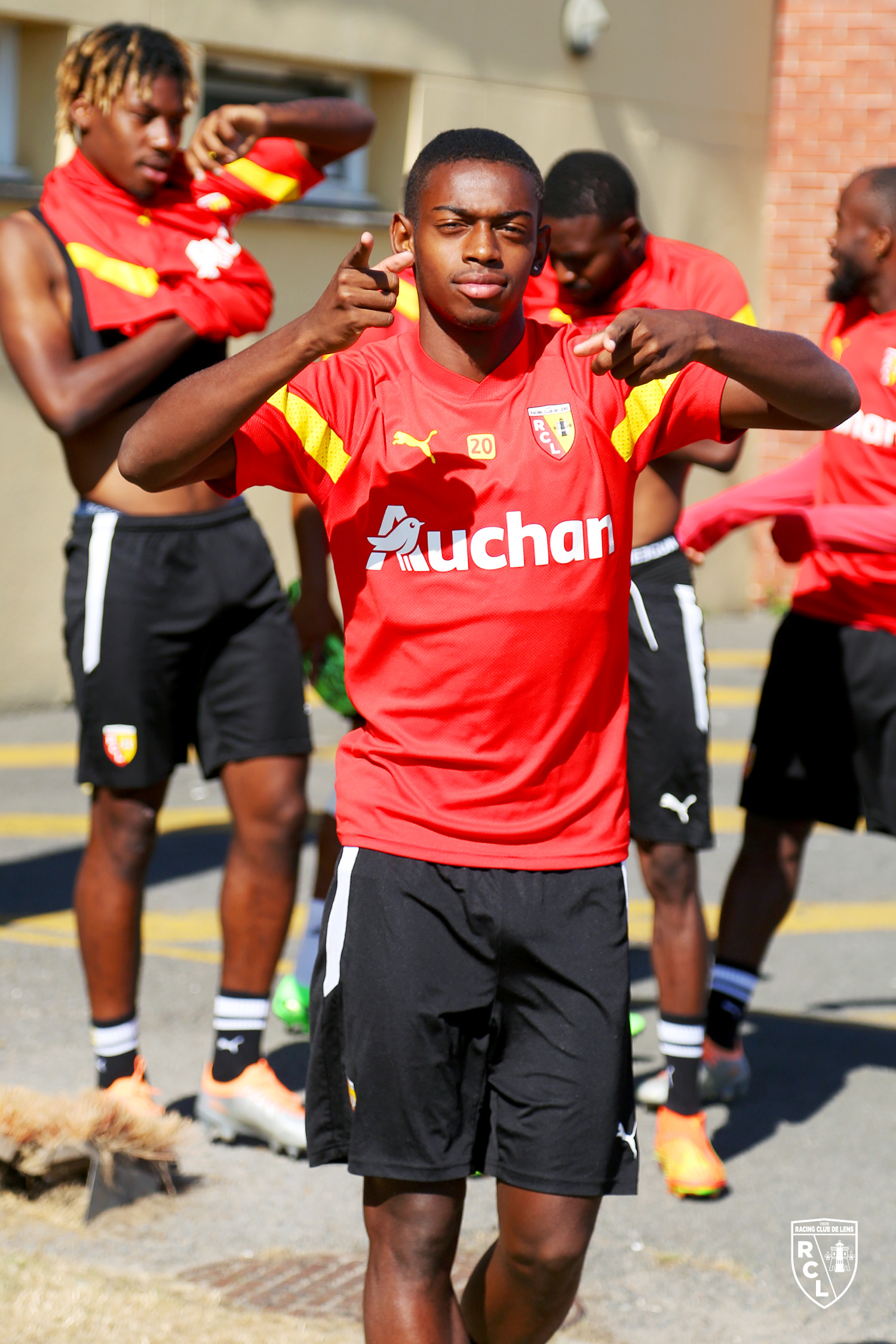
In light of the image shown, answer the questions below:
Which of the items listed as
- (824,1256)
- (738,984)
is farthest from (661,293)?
(824,1256)

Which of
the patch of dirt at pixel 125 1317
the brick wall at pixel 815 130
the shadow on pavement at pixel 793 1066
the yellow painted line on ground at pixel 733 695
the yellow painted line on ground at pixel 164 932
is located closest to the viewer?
the patch of dirt at pixel 125 1317

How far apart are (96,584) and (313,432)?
1591 millimetres

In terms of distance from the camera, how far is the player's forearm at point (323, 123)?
4.47m

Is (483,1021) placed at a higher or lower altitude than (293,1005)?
higher

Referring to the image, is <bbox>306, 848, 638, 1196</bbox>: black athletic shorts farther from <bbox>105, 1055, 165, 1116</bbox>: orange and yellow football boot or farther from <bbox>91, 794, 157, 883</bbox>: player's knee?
<bbox>91, 794, 157, 883</bbox>: player's knee

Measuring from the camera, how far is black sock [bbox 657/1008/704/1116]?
4066 mm

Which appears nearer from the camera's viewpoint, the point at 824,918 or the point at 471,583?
the point at 471,583

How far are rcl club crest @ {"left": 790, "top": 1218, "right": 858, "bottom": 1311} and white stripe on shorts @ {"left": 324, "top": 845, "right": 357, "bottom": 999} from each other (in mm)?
1354

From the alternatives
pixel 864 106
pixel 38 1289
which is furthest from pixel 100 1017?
pixel 864 106

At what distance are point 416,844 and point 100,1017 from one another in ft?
5.68

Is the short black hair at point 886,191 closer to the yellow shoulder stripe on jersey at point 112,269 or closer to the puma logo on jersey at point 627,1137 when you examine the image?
the yellow shoulder stripe on jersey at point 112,269

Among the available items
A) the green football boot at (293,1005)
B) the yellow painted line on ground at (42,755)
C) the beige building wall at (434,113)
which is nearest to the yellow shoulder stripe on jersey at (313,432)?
the green football boot at (293,1005)

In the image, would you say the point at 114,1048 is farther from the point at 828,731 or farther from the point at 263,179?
the point at 263,179

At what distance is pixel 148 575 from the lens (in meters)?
4.08
